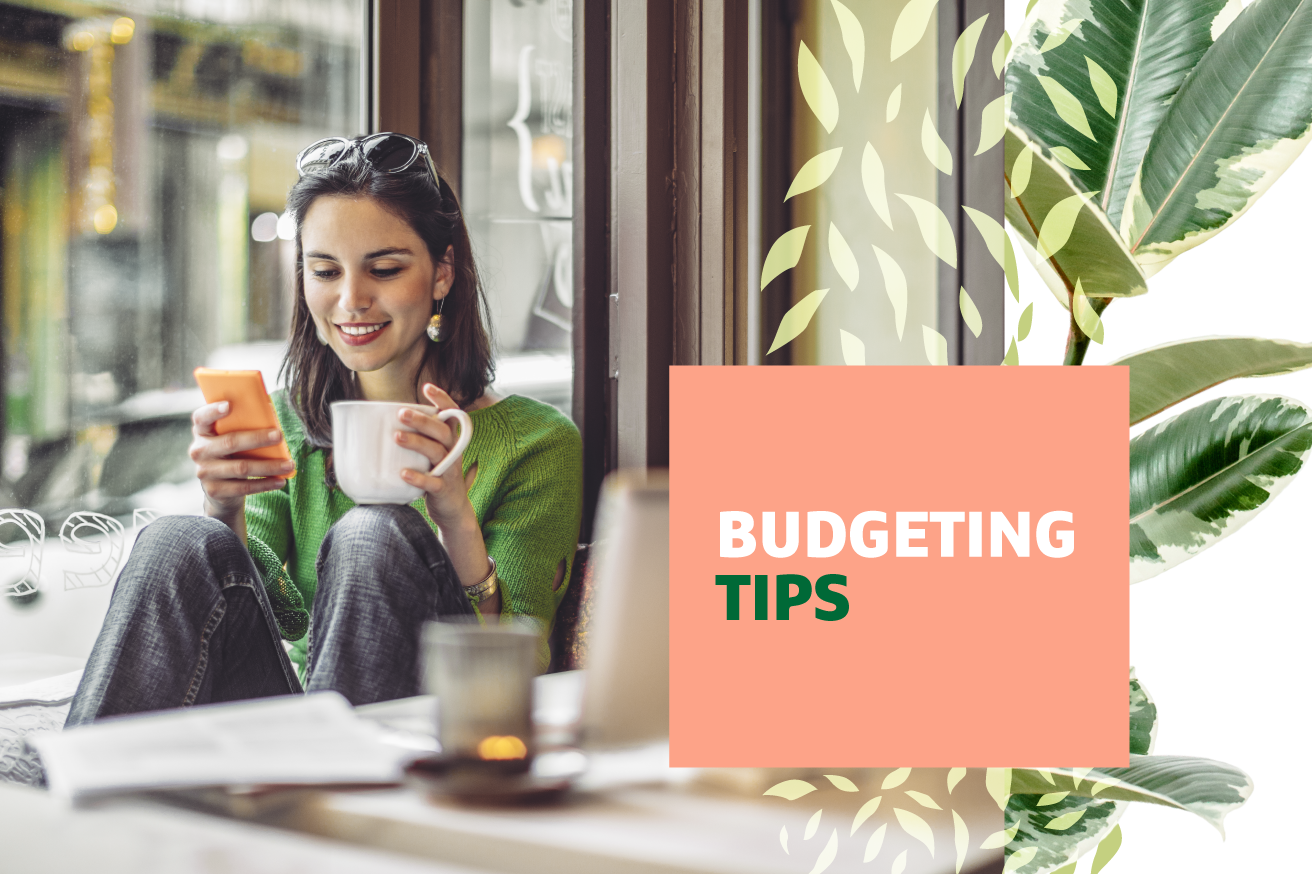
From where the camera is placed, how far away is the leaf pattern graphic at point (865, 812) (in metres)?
0.56

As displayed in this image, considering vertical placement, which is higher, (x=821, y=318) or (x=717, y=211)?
(x=717, y=211)

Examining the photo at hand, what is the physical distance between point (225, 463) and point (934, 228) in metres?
1.04

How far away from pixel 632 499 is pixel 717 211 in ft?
2.76

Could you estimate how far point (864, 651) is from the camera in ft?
2.82

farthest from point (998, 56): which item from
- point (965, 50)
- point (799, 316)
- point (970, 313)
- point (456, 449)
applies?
point (456, 449)

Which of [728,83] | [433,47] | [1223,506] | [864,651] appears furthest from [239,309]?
[1223,506]

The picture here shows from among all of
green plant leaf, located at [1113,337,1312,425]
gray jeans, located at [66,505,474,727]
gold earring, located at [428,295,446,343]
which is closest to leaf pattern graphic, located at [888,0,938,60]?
green plant leaf, located at [1113,337,1312,425]

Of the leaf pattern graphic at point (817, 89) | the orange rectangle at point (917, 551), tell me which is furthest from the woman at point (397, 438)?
the leaf pattern graphic at point (817, 89)

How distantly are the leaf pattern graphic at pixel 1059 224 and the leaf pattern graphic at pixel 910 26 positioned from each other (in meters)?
0.60

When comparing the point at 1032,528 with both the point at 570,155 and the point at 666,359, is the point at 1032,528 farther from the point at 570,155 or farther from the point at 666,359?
the point at 570,155

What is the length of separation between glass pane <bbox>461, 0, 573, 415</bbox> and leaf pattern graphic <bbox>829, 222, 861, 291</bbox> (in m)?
0.45

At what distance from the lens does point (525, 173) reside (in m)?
1.75

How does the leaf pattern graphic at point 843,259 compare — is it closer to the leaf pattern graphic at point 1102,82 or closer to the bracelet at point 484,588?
the leaf pattern graphic at point 1102,82

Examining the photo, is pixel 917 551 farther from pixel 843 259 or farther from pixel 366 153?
pixel 366 153
